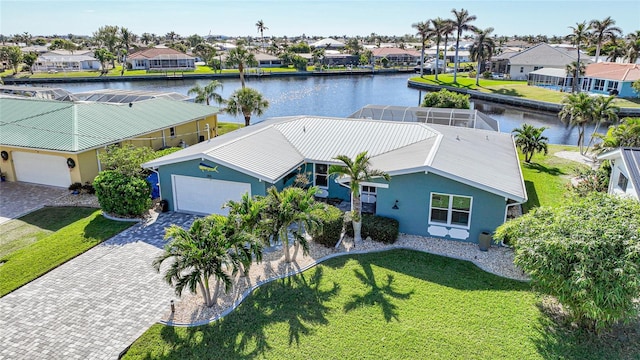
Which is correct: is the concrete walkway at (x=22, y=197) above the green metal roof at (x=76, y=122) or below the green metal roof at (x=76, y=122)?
below

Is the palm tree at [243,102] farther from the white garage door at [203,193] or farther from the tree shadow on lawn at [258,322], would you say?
the tree shadow on lawn at [258,322]

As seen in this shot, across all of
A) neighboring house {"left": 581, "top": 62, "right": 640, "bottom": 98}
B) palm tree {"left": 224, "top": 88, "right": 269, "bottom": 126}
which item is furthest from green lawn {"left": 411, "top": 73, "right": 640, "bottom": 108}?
palm tree {"left": 224, "top": 88, "right": 269, "bottom": 126}

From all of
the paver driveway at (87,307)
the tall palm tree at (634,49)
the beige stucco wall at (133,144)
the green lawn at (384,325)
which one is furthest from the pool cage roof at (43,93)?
the tall palm tree at (634,49)

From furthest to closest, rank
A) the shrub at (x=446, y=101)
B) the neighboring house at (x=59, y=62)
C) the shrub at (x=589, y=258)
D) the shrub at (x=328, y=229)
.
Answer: the neighboring house at (x=59, y=62)
the shrub at (x=446, y=101)
the shrub at (x=328, y=229)
the shrub at (x=589, y=258)

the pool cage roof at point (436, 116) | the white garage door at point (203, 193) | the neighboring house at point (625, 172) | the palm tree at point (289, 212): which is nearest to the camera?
the palm tree at point (289, 212)

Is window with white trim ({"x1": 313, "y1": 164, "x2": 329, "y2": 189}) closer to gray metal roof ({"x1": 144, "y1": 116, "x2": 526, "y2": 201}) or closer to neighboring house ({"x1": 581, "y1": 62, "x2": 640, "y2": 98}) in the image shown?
gray metal roof ({"x1": 144, "y1": 116, "x2": 526, "y2": 201})

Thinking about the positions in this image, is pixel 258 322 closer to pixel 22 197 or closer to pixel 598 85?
pixel 22 197

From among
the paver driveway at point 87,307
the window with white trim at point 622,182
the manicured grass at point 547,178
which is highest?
the window with white trim at point 622,182
